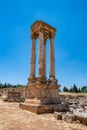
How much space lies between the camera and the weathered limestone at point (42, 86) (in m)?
9.73

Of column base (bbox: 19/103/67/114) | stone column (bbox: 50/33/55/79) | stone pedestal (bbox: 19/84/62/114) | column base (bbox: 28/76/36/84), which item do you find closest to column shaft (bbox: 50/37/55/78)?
stone column (bbox: 50/33/55/79)

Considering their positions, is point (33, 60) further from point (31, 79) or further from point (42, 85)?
point (42, 85)

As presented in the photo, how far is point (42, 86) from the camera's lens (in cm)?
1041

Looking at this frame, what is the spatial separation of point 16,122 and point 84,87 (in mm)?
95170

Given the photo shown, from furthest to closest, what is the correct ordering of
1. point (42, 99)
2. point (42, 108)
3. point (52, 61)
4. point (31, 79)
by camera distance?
point (52, 61)
point (31, 79)
point (42, 99)
point (42, 108)

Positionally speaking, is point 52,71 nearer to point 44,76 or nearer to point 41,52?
point 44,76

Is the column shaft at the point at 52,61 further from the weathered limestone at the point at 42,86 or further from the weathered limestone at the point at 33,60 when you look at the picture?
the weathered limestone at the point at 33,60

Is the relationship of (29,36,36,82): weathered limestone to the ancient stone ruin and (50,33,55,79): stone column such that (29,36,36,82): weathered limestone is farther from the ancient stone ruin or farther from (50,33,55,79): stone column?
(50,33,55,79): stone column

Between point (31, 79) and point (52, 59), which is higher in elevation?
point (52, 59)

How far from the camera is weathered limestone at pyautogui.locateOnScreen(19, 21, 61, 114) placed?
31.9 feet

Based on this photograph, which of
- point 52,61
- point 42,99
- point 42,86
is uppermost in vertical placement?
point 52,61

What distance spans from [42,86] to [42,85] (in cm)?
7

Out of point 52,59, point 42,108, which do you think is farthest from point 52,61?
point 42,108

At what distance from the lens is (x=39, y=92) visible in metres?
10.2
